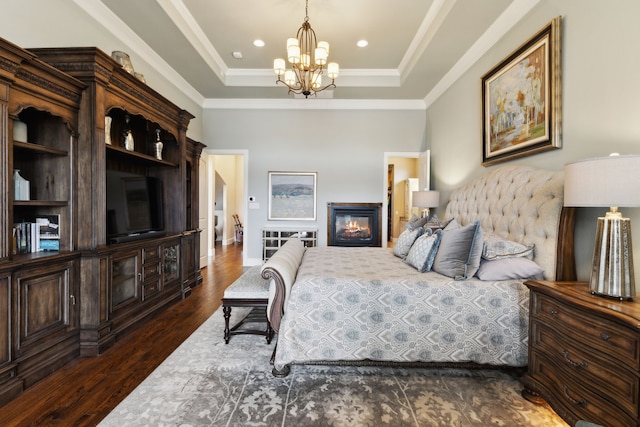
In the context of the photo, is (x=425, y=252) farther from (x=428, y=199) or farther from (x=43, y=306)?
(x=43, y=306)

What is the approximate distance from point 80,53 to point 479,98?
157 inches

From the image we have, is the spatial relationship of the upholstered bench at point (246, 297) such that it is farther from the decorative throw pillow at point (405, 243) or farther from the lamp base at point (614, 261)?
the lamp base at point (614, 261)

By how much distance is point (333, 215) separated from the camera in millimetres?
5590

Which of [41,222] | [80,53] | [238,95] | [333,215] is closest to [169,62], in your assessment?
[238,95]

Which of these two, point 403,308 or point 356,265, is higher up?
point 356,265

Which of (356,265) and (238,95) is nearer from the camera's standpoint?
(356,265)

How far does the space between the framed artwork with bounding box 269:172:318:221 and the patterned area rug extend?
3542 mm

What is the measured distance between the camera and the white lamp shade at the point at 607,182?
4.24ft

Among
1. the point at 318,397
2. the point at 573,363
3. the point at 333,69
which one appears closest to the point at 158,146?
the point at 333,69

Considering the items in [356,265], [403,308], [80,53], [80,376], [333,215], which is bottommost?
[80,376]

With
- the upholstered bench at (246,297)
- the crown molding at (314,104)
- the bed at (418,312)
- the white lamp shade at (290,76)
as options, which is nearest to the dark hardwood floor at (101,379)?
the upholstered bench at (246,297)

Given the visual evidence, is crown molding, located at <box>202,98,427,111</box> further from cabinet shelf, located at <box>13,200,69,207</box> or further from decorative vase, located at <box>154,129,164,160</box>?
cabinet shelf, located at <box>13,200,69,207</box>

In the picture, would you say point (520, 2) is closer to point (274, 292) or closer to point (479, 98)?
point (479, 98)

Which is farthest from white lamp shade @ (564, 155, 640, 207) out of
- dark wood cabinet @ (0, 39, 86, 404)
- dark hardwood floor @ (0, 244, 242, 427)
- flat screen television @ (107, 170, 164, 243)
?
flat screen television @ (107, 170, 164, 243)
